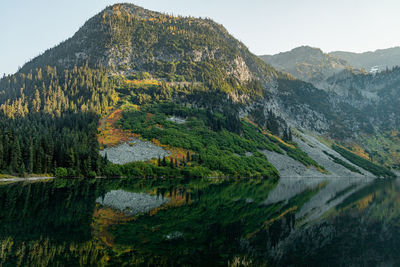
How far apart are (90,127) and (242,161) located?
74.3m

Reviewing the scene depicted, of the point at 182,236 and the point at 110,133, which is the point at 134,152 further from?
the point at 182,236

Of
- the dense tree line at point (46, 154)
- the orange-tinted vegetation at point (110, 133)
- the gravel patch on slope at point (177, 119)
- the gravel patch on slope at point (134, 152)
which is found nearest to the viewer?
the dense tree line at point (46, 154)

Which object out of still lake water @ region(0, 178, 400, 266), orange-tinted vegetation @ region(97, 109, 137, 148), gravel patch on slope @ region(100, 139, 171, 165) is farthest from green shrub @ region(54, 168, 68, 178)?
still lake water @ region(0, 178, 400, 266)

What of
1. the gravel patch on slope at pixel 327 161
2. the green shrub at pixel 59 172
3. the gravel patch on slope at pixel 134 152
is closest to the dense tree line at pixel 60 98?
the gravel patch on slope at pixel 134 152

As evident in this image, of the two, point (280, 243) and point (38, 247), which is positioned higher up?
point (38, 247)

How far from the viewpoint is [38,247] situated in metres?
18.1

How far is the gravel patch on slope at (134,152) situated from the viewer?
10512 centimetres

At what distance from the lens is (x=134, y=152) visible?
364 ft

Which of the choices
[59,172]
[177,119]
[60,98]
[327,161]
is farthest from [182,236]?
[60,98]

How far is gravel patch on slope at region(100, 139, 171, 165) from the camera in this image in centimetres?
10512

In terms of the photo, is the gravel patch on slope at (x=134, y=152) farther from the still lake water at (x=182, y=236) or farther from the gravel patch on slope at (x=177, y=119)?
the still lake water at (x=182, y=236)

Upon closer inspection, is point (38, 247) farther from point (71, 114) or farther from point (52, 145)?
point (71, 114)

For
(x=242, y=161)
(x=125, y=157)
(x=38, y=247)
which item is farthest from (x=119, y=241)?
(x=242, y=161)

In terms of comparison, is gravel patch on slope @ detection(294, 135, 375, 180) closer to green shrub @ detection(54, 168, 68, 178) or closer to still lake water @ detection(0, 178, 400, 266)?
still lake water @ detection(0, 178, 400, 266)
